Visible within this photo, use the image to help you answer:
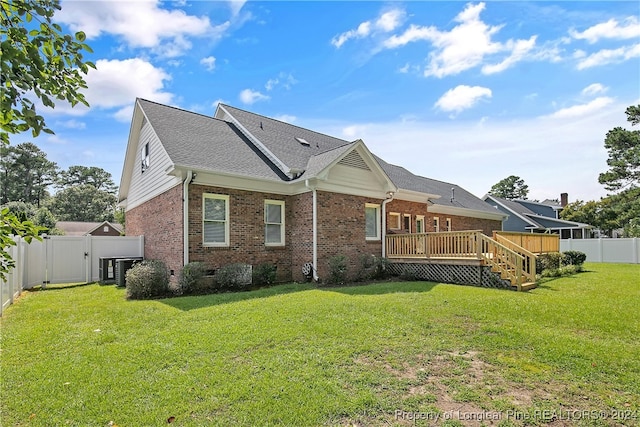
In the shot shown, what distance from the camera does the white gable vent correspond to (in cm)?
1294

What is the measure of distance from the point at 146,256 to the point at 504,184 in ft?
226

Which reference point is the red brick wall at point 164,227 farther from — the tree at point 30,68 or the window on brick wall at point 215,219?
the tree at point 30,68

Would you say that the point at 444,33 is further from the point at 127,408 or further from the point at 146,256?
the point at 146,256

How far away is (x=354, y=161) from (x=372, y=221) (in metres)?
2.78

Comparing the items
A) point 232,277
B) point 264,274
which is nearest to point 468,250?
point 264,274

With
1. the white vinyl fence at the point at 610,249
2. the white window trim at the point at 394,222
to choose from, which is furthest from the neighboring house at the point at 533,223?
the white window trim at the point at 394,222

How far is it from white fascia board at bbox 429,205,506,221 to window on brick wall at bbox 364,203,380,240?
17.9ft

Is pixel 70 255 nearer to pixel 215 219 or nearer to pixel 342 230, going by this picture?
pixel 215 219

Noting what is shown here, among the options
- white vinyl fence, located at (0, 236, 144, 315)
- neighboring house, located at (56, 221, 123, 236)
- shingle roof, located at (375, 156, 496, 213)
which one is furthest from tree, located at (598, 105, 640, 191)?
neighboring house, located at (56, 221, 123, 236)

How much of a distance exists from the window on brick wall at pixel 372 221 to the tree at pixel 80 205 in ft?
173

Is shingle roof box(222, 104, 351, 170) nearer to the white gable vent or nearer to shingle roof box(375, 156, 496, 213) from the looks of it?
the white gable vent

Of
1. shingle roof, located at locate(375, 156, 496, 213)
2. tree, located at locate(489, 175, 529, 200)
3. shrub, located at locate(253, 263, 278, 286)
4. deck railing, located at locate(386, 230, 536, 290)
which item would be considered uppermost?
tree, located at locate(489, 175, 529, 200)

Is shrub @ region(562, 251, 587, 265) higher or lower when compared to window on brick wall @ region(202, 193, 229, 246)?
lower

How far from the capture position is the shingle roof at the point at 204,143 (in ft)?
36.6
